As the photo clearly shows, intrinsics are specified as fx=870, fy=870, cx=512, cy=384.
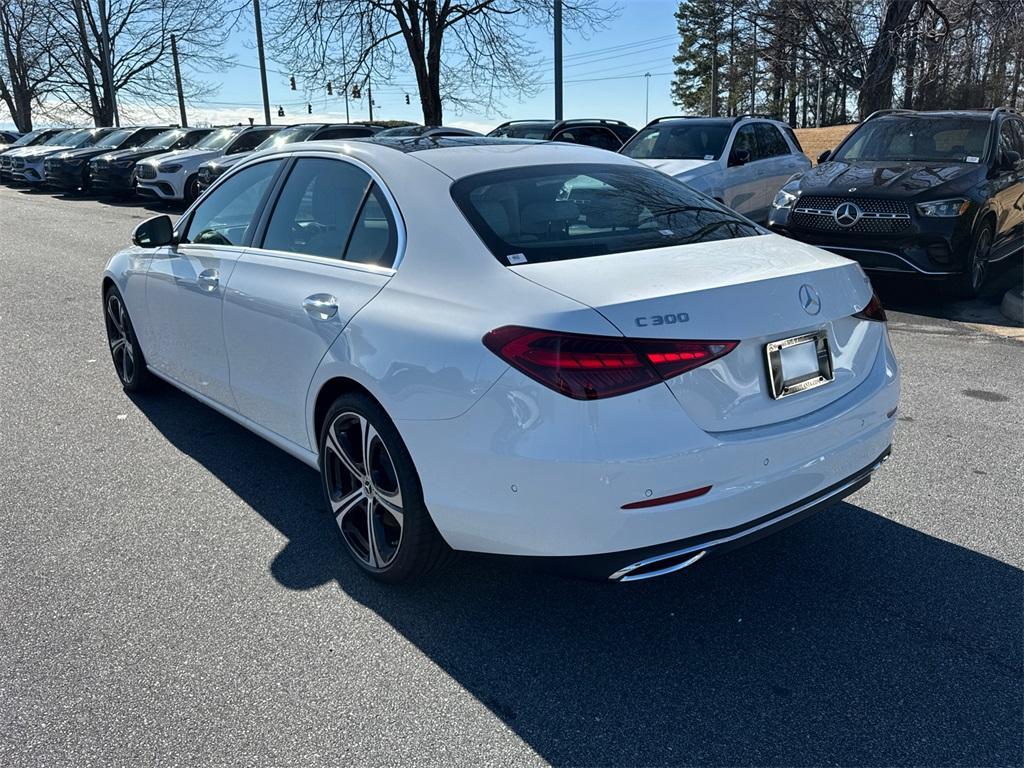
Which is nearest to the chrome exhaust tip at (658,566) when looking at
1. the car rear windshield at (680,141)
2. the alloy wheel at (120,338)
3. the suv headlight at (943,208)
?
A: the alloy wheel at (120,338)

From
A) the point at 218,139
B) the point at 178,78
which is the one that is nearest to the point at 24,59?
the point at 178,78

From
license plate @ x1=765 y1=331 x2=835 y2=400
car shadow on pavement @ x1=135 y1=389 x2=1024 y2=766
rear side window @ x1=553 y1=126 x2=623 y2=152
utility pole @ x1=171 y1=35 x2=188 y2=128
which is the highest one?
utility pole @ x1=171 y1=35 x2=188 y2=128

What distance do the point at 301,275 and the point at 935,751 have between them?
2.79 metres

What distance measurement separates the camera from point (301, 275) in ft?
11.9

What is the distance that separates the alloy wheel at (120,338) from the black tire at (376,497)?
266cm

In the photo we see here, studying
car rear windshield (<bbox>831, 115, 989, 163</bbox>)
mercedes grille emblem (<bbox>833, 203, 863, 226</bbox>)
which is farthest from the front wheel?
mercedes grille emblem (<bbox>833, 203, 863, 226</bbox>)

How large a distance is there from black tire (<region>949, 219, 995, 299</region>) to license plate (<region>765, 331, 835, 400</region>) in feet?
19.2

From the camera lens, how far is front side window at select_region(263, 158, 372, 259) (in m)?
3.59

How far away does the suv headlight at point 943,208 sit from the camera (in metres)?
7.69

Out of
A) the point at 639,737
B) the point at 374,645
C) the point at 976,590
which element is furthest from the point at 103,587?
the point at 976,590

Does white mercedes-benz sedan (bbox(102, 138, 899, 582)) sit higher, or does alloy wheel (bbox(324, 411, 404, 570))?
white mercedes-benz sedan (bbox(102, 138, 899, 582))

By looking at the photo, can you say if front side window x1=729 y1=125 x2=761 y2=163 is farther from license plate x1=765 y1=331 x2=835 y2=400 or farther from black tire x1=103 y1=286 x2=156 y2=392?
license plate x1=765 y1=331 x2=835 y2=400

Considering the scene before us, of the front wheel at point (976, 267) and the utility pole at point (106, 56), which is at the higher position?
the utility pole at point (106, 56)

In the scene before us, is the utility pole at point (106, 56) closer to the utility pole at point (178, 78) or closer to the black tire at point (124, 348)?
the utility pole at point (178, 78)
